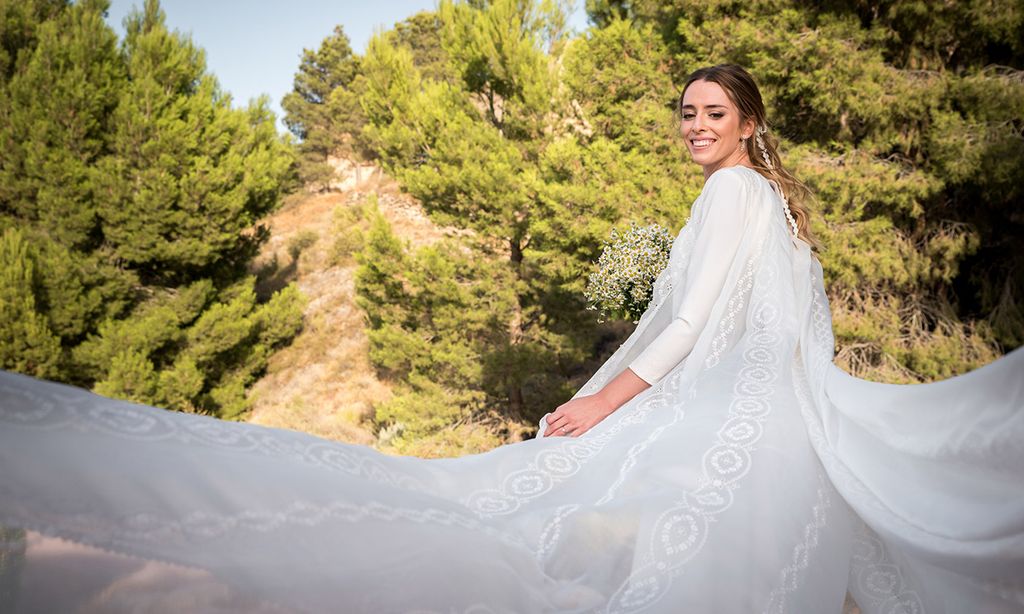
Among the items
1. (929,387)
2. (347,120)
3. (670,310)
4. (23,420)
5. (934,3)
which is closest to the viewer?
(23,420)

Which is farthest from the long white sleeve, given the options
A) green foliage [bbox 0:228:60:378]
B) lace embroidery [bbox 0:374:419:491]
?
green foliage [bbox 0:228:60:378]

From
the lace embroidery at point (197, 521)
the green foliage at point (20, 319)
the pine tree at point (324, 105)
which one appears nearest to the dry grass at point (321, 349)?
the pine tree at point (324, 105)

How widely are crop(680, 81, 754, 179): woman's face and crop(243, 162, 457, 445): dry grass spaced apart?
1191 centimetres

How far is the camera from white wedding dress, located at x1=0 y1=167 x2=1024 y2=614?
977 millimetres

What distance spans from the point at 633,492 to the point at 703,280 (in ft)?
2.43

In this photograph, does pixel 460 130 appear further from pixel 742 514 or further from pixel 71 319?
pixel 742 514

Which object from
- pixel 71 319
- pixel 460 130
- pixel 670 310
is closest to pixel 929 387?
pixel 670 310

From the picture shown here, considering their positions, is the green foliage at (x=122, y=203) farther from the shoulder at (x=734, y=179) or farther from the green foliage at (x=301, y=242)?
the shoulder at (x=734, y=179)

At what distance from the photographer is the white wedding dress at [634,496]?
0.98 m

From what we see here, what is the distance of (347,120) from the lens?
3009 centimetres

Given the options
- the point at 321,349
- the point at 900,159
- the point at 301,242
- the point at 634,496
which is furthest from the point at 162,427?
the point at 301,242

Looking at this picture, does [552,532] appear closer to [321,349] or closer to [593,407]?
[593,407]

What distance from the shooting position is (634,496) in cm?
160

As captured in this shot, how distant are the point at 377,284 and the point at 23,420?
43.2 feet
